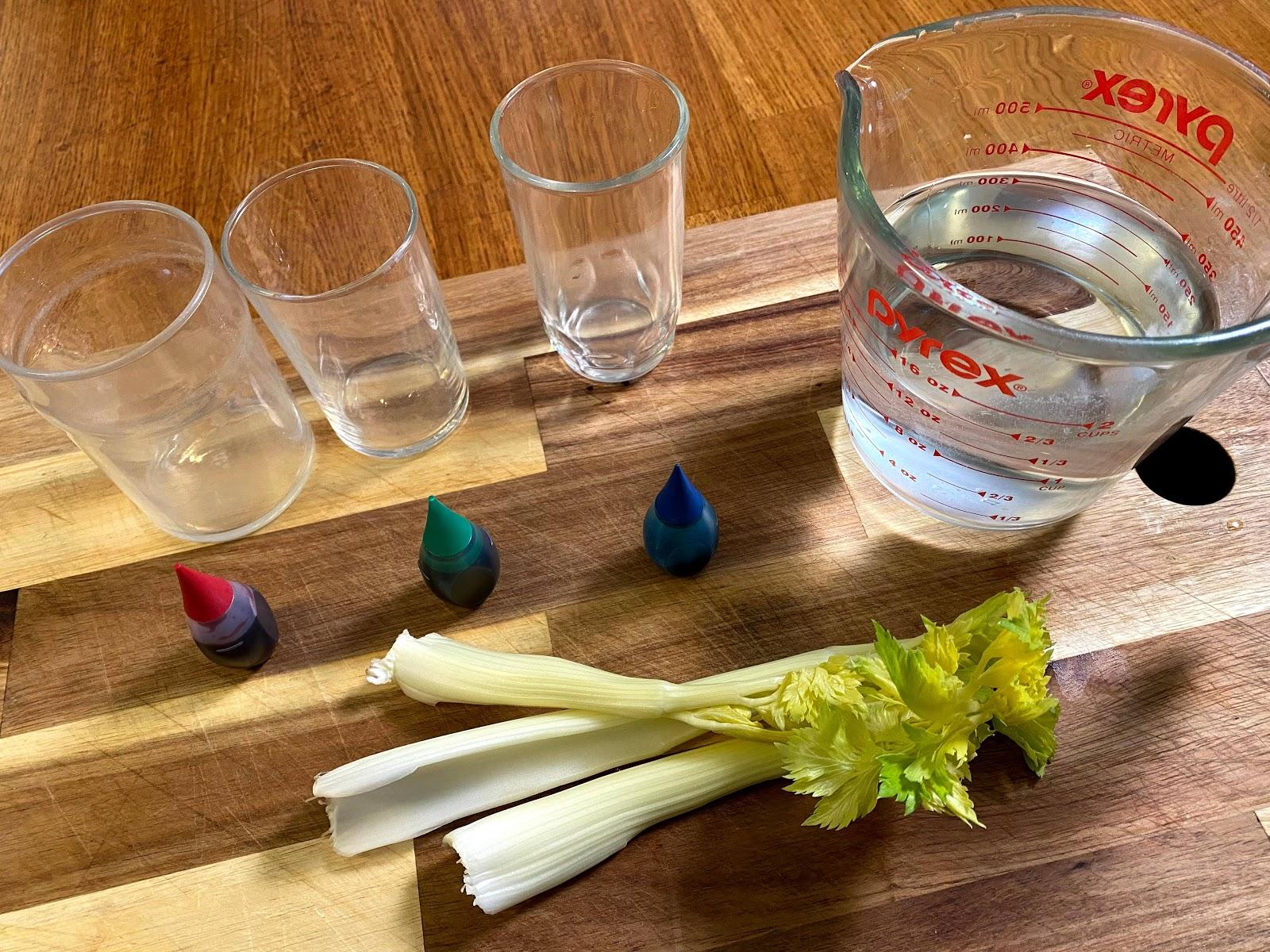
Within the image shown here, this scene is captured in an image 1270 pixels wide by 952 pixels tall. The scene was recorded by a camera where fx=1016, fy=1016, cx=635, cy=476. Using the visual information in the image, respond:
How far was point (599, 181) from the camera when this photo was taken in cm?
70

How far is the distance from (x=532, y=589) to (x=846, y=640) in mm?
214

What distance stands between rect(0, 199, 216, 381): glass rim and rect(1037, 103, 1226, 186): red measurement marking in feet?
1.92

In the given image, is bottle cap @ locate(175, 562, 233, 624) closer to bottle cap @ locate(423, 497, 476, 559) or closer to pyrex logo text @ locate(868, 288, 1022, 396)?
bottle cap @ locate(423, 497, 476, 559)

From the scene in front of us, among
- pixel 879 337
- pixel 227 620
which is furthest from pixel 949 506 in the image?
pixel 227 620

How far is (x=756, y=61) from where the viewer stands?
104 cm

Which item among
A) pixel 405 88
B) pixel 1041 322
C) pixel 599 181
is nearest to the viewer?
pixel 1041 322

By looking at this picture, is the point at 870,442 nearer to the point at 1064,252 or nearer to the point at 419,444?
the point at 1064,252

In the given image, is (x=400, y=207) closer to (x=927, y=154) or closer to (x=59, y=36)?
(x=927, y=154)

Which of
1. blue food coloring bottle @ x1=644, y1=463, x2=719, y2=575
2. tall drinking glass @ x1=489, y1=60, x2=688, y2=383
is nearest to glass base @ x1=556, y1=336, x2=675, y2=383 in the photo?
tall drinking glass @ x1=489, y1=60, x2=688, y2=383

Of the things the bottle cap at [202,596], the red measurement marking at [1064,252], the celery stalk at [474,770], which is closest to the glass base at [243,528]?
the bottle cap at [202,596]

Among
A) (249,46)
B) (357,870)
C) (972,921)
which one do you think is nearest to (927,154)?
(972,921)

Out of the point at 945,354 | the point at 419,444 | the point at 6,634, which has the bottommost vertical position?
the point at 6,634

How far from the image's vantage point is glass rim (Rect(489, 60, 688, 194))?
656 millimetres

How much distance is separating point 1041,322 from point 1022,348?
3 cm
